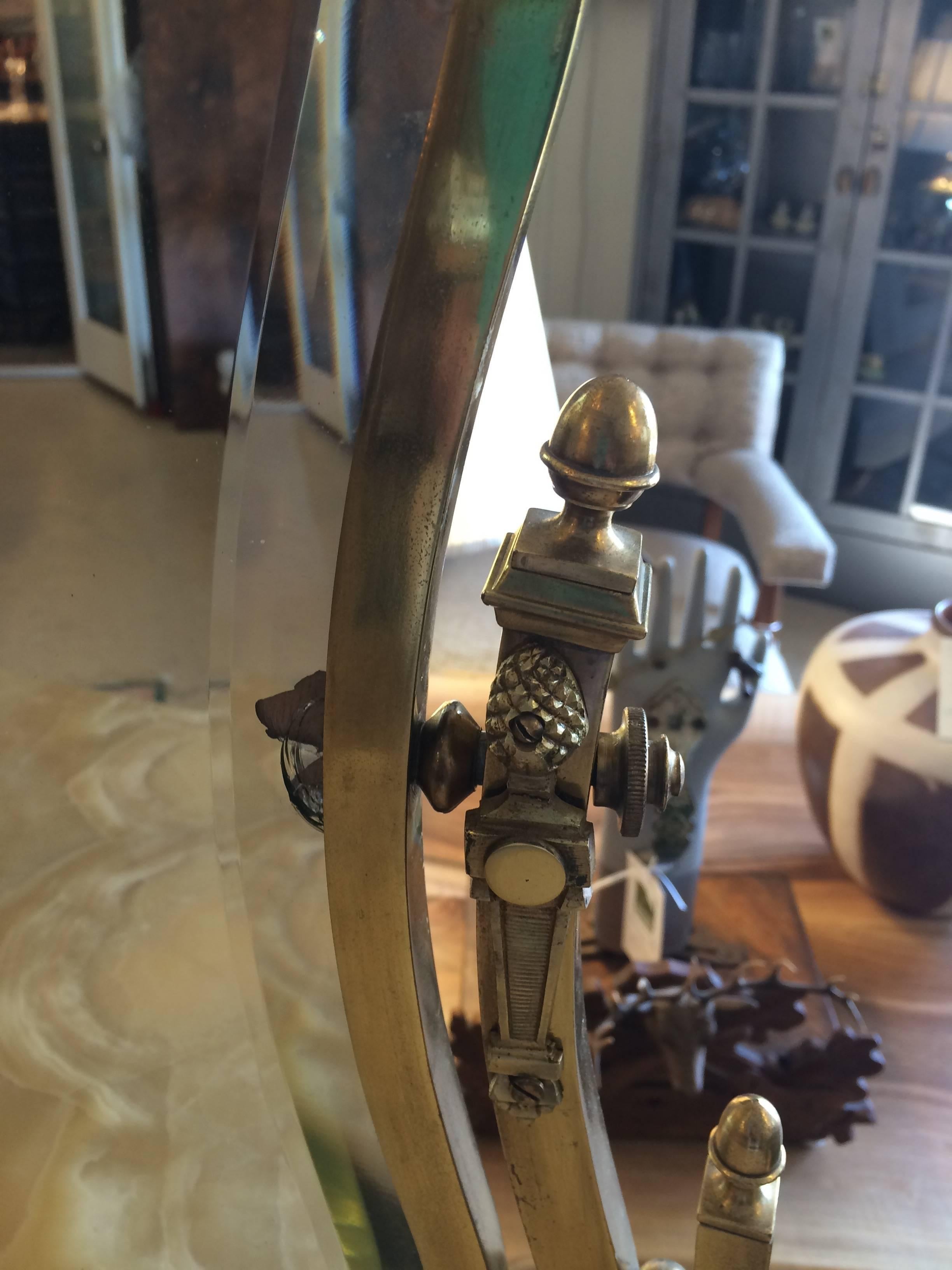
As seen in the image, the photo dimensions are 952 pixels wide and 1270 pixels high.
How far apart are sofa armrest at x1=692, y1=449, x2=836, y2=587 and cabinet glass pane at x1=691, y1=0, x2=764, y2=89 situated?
43.7 inches

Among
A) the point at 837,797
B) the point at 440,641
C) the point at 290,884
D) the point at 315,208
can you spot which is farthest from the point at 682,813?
the point at 440,641

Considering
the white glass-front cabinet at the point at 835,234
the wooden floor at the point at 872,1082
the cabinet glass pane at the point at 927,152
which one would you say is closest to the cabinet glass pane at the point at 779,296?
the white glass-front cabinet at the point at 835,234

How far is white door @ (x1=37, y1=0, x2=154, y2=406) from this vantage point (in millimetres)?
297

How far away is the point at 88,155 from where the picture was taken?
0.31 meters

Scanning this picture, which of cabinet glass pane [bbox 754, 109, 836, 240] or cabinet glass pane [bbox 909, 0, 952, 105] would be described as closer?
cabinet glass pane [bbox 909, 0, 952, 105]

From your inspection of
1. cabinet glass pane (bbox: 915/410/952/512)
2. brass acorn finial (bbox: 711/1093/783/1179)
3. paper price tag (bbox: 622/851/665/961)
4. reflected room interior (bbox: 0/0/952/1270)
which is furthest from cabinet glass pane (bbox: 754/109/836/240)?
brass acorn finial (bbox: 711/1093/783/1179)

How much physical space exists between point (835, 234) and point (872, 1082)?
8.55ft

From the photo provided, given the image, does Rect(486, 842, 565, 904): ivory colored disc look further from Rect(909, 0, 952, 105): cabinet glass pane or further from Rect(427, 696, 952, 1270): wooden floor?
Rect(909, 0, 952, 105): cabinet glass pane

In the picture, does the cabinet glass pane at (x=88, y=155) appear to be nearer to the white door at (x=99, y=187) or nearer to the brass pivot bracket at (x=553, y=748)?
the white door at (x=99, y=187)

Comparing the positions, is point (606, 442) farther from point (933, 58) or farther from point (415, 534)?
point (933, 58)

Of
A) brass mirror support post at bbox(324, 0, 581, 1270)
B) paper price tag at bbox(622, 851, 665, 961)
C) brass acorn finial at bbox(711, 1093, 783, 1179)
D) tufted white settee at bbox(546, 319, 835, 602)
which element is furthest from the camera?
tufted white settee at bbox(546, 319, 835, 602)

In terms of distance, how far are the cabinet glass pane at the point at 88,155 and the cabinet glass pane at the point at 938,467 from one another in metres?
3.02

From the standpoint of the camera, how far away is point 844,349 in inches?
120

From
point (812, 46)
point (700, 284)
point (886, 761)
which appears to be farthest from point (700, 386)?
point (886, 761)
